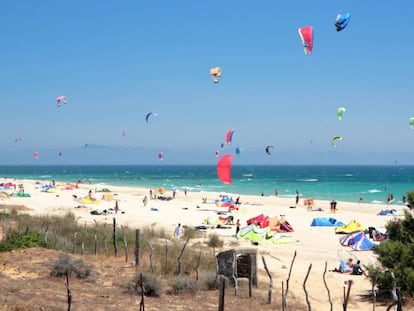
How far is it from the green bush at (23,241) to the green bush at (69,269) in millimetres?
3068

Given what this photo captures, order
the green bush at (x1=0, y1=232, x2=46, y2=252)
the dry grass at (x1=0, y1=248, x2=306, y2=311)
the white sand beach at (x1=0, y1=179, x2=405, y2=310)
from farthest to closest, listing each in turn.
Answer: the green bush at (x1=0, y1=232, x2=46, y2=252), the white sand beach at (x1=0, y1=179, x2=405, y2=310), the dry grass at (x1=0, y1=248, x2=306, y2=311)

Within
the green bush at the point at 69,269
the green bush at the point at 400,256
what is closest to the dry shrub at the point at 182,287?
the green bush at the point at 69,269

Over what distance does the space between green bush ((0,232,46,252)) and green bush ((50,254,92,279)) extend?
3.07 meters

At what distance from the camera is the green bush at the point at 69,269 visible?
1019 centimetres

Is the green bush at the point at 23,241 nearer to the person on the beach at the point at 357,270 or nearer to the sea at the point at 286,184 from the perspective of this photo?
the person on the beach at the point at 357,270

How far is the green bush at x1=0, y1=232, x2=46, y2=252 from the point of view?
506 inches

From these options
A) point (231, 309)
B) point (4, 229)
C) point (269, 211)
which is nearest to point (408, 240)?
point (231, 309)

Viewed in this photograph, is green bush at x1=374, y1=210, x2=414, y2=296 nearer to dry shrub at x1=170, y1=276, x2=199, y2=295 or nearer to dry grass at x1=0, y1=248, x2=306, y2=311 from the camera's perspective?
dry grass at x1=0, y1=248, x2=306, y2=311

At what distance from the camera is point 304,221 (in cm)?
2886

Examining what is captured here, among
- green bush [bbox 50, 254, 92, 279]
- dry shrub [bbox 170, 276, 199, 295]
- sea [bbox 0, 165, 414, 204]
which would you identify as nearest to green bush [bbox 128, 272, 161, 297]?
dry shrub [bbox 170, 276, 199, 295]

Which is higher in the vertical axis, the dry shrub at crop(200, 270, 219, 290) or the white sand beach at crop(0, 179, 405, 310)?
the dry shrub at crop(200, 270, 219, 290)

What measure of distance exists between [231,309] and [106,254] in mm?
5709

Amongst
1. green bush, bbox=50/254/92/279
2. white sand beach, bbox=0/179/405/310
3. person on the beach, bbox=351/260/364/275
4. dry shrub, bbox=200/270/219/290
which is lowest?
white sand beach, bbox=0/179/405/310

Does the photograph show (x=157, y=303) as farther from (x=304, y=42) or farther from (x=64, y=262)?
(x=304, y=42)
